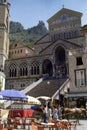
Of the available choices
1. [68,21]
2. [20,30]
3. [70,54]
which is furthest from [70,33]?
[20,30]

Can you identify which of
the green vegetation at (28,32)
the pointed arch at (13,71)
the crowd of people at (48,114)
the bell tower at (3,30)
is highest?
the green vegetation at (28,32)

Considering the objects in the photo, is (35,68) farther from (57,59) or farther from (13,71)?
(13,71)

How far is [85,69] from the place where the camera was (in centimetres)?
A: 3347

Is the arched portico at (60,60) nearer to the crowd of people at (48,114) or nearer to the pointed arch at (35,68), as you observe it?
the pointed arch at (35,68)

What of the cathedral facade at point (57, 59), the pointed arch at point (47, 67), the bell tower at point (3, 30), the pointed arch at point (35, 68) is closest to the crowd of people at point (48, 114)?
the cathedral facade at point (57, 59)

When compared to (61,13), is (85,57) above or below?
below

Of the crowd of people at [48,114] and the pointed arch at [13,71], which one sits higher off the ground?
the pointed arch at [13,71]

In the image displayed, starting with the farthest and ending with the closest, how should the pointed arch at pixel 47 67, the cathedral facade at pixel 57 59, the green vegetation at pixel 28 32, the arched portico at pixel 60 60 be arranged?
the green vegetation at pixel 28 32
the pointed arch at pixel 47 67
the arched portico at pixel 60 60
the cathedral facade at pixel 57 59

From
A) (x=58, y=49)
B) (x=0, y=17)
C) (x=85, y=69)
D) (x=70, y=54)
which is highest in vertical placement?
(x=0, y=17)

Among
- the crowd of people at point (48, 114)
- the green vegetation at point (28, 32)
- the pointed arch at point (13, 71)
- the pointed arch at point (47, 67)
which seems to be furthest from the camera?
the green vegetation at point (28, 32)

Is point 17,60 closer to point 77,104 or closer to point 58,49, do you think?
point 58,49

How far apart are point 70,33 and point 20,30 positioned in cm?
11508

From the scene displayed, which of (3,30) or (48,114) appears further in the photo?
(3,30)

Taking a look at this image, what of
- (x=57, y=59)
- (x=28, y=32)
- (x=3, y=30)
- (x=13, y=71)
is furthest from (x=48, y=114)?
(x=28, y=32)
